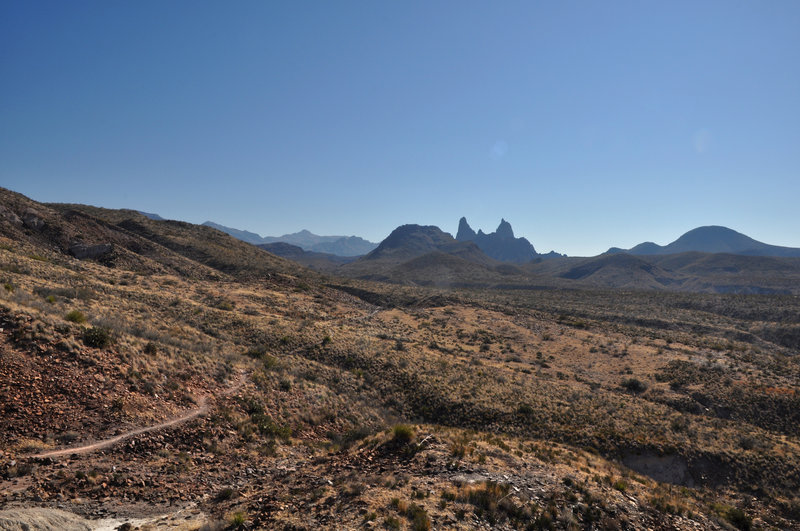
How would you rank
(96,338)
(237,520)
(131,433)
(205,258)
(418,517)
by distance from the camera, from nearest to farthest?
(237,520), (418,517), (131,433), (96,338), (205,258)

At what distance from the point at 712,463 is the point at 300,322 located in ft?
110

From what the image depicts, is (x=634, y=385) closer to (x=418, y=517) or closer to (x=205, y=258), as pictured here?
(x=418, y=517)

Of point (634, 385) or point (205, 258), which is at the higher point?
point (205, 258)

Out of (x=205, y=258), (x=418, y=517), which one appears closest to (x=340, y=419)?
(x=418, y=517)

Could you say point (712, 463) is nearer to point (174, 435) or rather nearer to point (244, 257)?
point (174, 435)

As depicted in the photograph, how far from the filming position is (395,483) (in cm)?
1112

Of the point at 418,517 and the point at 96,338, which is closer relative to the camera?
the point at 418,517

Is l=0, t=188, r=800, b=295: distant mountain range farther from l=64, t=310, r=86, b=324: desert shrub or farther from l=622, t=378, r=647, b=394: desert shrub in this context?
l=622, t=378, r=647, b=394: desert shrub

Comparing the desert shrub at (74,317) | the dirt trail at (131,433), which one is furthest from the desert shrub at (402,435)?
the desert shrub at (74,317)

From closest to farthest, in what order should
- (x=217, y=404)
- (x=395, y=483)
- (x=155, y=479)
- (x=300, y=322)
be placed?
(x=155, y=479), (x=395, y=483), (x=217, y=404), (x=300, y=322)

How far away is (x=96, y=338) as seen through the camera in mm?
15062

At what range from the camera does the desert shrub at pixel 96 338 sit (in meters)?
14.8

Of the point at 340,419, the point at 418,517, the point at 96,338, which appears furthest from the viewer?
the point at 340,419

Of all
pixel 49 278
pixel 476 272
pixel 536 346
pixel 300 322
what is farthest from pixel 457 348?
pixel 476 272
